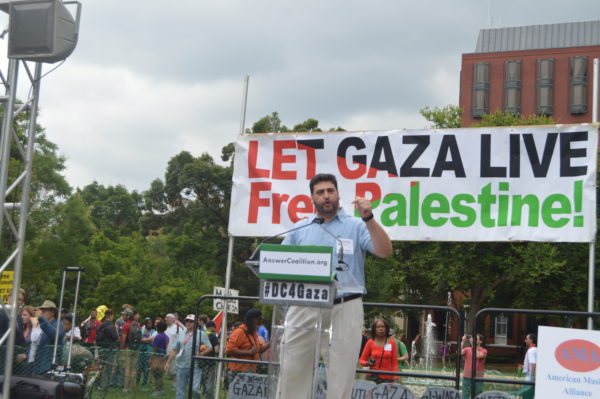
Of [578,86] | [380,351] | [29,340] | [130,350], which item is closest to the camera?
[380,351]

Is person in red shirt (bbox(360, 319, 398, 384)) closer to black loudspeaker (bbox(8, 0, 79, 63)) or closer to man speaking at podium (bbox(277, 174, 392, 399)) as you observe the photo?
man speaking at podium (bbox(277, 174, 392, 399))

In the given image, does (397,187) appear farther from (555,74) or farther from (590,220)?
(555,74)

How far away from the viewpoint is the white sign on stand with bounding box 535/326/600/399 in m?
6.59

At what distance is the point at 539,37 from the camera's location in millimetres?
65625

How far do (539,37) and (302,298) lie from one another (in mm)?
65981

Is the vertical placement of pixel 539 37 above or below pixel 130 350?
above

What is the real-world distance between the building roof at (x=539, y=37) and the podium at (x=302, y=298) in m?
63.3

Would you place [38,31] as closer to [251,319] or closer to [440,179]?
[440,179]

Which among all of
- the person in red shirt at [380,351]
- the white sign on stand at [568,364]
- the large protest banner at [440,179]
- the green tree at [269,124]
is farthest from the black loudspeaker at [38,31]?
the green tree at [269,124]

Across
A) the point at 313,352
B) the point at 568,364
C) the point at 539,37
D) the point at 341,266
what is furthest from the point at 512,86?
the point at 313,352

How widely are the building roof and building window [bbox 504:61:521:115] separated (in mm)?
2439

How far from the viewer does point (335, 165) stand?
31.0 ft

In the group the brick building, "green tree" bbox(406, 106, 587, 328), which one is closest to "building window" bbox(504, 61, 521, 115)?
the brick building

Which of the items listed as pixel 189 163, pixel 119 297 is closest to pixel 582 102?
pixel 189 163
